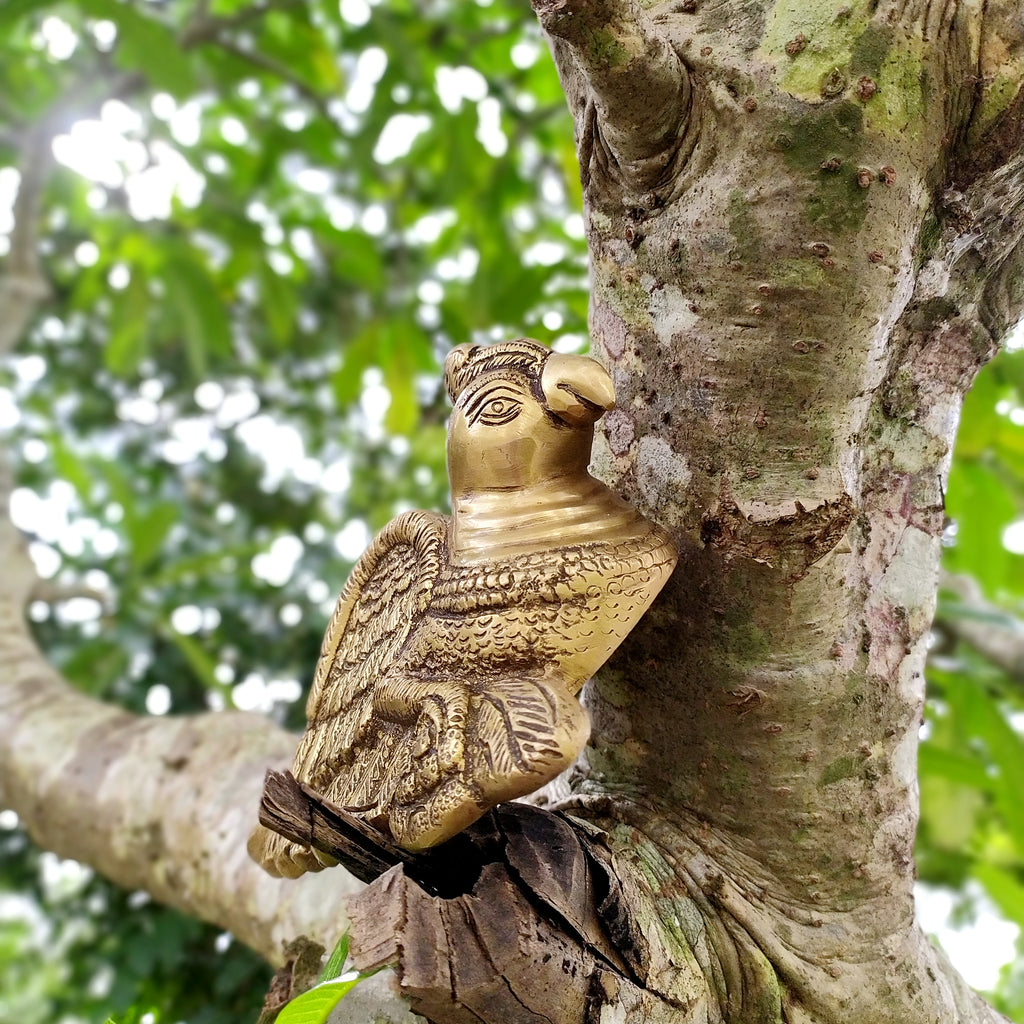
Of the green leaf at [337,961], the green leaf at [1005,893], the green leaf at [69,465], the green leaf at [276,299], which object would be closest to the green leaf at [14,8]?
the green leaf at [276,299]

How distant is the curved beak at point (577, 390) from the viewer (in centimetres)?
47

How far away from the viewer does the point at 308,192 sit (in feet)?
7.14

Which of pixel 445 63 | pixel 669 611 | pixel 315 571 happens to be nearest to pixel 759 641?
pixel 669 611

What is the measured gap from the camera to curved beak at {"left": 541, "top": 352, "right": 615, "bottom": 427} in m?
0.47

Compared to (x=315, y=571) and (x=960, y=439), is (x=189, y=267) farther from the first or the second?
(x=960, y=439)

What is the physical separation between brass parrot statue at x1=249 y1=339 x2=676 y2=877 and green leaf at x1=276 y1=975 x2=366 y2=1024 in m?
0.06

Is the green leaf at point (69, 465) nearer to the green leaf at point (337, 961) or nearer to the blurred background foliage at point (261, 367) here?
the blurred background foliage at point (261, 367)

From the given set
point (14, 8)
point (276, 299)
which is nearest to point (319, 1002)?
point (14, 8)

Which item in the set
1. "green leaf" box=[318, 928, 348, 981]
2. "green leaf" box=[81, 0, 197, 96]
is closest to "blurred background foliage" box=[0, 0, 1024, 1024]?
"green leaf" box=[81, 0, 197, 96]

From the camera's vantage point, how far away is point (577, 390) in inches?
18.6

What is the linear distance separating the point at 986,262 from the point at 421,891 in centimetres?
42

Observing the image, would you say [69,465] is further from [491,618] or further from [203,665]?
[491,618]

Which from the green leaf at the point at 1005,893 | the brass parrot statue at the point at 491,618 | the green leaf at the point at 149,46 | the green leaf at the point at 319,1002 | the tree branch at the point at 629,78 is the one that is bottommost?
the green leaf at the point at 1005,893

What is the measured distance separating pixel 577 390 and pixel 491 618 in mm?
116
